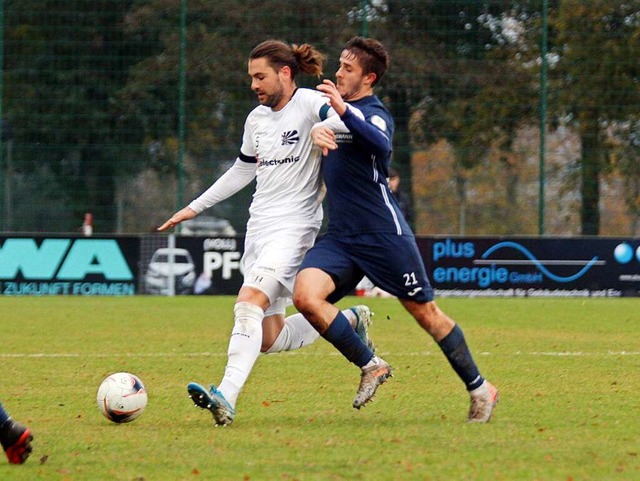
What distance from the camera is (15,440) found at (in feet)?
17.5

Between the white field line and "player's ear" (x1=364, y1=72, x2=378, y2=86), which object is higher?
"player's ear" (x1=364, y1=72, x2=378, y2=86)

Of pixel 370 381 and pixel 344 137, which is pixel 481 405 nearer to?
pixel 370 381

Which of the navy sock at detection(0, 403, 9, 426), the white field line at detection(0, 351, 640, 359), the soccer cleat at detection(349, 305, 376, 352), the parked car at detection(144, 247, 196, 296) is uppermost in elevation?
the soccer cleat at detection(349, 305, 376, 352)

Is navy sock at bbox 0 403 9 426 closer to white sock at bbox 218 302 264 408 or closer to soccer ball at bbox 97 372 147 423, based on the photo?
soccer ball at bbox 97 372 147 423

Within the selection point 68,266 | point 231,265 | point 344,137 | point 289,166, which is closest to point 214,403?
point 289,166

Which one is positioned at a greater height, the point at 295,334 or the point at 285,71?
the point at 285,71

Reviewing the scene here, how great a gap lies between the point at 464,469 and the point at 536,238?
14478mm

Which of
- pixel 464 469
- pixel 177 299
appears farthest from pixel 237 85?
pixel 464 469

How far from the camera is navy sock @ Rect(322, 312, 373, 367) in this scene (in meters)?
6.80

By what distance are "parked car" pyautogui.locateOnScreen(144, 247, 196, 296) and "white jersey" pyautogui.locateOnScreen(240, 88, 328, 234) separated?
11927 mm

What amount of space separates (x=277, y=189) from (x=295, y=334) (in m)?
0.93

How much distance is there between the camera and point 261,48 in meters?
7.09

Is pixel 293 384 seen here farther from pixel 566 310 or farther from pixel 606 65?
pixel 606 65

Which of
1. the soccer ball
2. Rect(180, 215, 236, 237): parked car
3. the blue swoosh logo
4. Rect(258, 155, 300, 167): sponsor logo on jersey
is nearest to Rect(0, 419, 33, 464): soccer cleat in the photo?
the soccer ball
